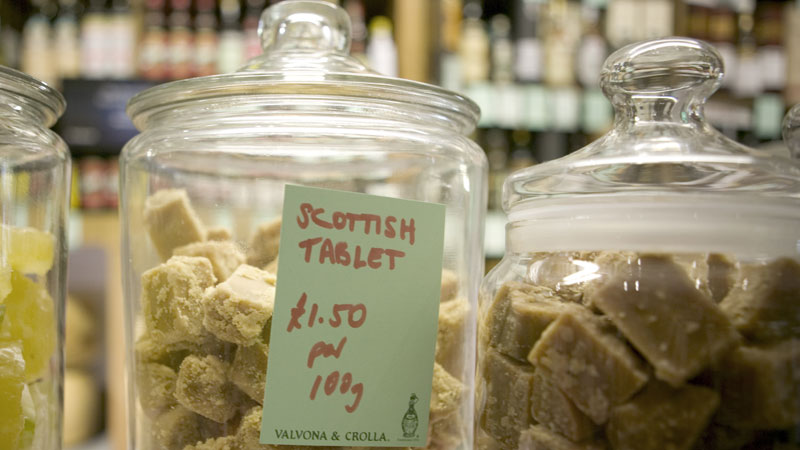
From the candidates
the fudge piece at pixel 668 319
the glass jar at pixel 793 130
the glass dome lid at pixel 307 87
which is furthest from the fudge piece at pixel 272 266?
the glass jar at pixel 793 130

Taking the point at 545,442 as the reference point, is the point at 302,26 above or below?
above

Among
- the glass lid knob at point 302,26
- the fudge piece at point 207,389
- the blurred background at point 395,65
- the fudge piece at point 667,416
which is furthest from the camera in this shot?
the blurred background at point 395,65

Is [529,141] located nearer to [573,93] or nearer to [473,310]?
[573,93]

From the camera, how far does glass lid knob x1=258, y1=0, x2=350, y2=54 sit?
586 millimetres

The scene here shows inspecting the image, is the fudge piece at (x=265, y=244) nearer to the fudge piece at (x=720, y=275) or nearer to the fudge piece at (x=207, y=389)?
the fudge piece at (x=207, y=389)

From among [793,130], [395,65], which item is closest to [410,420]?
[793,130]

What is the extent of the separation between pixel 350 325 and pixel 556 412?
0.16m

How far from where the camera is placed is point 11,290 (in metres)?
0.48

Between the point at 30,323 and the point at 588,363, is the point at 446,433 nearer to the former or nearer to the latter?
the point at 588,363

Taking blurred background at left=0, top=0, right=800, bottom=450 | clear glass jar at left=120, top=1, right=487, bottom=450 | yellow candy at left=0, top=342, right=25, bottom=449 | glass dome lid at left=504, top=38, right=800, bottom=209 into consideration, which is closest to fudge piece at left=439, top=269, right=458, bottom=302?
clear glass jar at left=120, top=1, right=487, bottom=450

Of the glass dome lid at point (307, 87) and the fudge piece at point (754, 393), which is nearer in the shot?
the fudge piece at point (754, 393)

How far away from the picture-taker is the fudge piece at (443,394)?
0.54 metres

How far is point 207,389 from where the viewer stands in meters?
0.48

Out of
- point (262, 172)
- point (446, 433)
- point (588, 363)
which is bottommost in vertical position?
point (446, 433)
